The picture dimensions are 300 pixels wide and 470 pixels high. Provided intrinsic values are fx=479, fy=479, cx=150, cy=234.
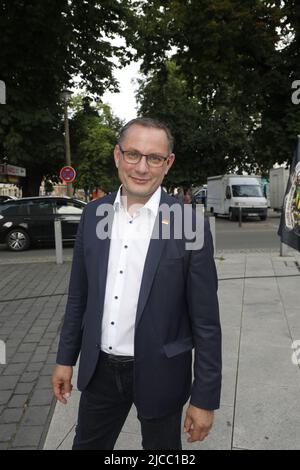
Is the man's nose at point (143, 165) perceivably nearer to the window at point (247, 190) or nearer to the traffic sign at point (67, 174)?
the traffic sign at point (67, 174)

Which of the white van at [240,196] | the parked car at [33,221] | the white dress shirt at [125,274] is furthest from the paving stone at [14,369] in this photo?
the white van at [240,196]

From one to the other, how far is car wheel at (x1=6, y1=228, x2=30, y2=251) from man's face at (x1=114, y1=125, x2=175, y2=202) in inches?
491

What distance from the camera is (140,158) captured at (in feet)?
6.47

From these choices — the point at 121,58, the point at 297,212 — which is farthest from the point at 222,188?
the point at 297,212

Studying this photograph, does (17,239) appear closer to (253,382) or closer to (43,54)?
(43,54)

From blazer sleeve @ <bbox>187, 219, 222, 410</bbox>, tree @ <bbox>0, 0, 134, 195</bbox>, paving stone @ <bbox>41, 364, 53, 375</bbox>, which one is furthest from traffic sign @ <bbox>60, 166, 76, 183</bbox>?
blazer sleeve @ <bbox>187, 219, 222, 410</bbox>

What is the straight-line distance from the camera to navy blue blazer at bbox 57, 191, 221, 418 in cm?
192

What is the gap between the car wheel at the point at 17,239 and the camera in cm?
1393

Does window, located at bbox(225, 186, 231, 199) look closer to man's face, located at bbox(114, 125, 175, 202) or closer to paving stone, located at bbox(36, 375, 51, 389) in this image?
paving stone, located at bbox(36, 375, 51, 389)

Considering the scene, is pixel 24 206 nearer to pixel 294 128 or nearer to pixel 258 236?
pixel 258 236

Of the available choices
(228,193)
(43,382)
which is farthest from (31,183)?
(43,382)

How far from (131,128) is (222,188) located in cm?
2493

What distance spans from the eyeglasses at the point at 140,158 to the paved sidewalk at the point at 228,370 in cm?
181

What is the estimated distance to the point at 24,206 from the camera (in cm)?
1412
